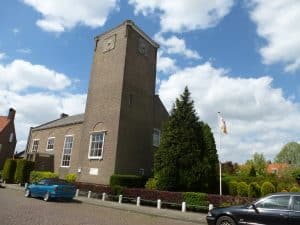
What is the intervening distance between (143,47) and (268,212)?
25.1m

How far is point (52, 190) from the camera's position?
2084 cm

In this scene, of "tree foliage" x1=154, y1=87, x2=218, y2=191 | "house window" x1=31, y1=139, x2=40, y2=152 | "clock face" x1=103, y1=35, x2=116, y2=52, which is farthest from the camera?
"house window" x1=31, y1=139, x2=40, y2=152

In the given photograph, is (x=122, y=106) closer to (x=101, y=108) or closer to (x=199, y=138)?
(x=101, y=108)

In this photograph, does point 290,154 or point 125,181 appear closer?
point 125,181

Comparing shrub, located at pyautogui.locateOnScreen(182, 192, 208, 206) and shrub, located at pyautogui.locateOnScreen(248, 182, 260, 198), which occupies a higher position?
shrub, located at pyautogui.locateOnScreen(248, 182, 260, 198)

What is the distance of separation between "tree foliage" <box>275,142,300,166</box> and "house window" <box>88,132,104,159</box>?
185ft

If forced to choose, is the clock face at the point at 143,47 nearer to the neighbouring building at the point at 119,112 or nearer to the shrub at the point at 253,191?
the neighbouring building at the point at 119,112

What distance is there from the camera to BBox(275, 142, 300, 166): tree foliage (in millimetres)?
73938

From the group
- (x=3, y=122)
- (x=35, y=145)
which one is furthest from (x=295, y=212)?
(x=3, y=122)

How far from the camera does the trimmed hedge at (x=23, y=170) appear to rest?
34125 millimetres

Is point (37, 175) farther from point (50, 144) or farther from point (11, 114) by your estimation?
point (11, 114)

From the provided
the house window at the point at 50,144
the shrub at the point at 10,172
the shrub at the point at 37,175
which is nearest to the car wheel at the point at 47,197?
the shrub at the point at 37,175

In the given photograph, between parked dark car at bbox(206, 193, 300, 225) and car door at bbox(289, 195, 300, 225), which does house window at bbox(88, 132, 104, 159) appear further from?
car door at bbox(289, 195, 300, 225)

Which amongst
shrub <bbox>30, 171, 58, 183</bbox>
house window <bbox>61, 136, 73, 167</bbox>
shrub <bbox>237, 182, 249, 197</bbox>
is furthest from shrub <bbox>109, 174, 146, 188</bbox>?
house window <bbox>61, 136, 73, 167</bbox>
